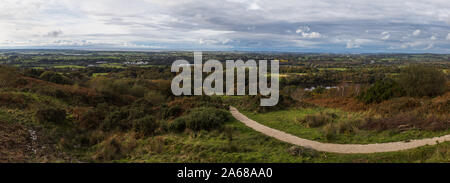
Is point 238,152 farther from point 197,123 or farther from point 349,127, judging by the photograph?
point 349,127

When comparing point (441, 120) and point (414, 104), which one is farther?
point (414, 104)

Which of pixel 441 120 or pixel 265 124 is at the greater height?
pixel 441 120

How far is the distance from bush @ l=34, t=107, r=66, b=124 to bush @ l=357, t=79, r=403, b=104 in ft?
85.7

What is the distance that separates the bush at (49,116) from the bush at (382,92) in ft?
85.7

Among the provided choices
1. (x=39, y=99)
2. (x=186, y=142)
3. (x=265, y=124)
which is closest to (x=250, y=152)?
(x=186, y=142)

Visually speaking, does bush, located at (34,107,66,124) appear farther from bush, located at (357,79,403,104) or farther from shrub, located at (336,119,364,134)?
bush, located at (357,79,403,104)

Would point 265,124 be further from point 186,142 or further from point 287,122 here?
point 186,142

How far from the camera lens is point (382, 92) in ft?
82.0

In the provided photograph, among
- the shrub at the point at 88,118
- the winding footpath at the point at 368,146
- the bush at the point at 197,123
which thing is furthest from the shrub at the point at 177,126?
the winding footpath at the point at 368,146

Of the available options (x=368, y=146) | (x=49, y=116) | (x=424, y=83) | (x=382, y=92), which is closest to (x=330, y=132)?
(x=368, y=146)

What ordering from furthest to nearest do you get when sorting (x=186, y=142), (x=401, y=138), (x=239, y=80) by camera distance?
1. (x=239, y=80)
2. (x=186, y=142)
3. (x=401, y=138)

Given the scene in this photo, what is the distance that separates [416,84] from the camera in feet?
79.6

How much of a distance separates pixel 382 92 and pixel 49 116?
28.1 m

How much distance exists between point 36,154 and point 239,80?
51231mm
